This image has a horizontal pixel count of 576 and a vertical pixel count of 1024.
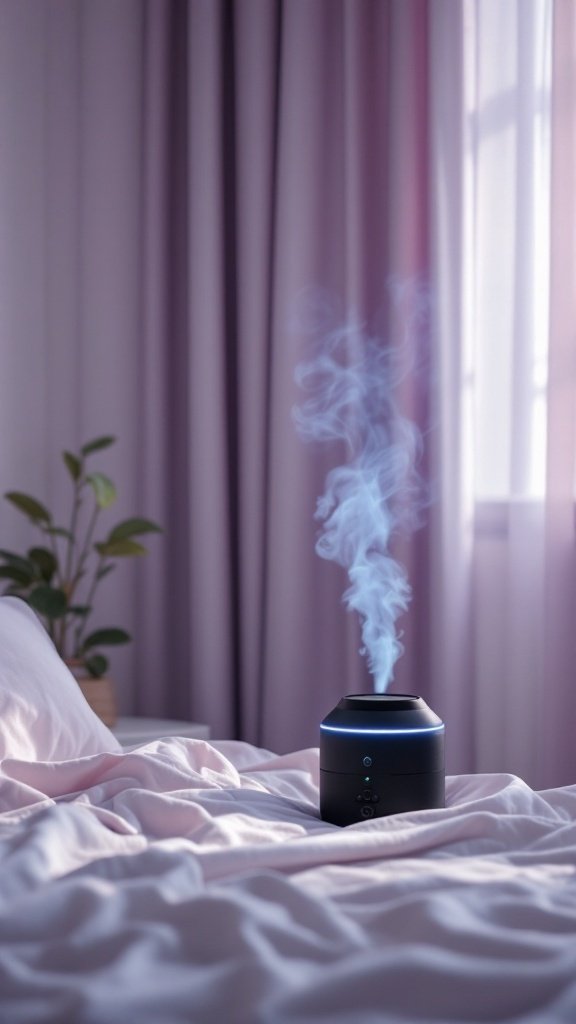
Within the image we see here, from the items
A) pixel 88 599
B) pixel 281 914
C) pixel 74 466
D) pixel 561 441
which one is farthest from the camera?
pixel 88 599

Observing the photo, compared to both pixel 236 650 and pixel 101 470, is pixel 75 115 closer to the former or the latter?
pixel 101 470

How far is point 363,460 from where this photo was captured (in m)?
3.07

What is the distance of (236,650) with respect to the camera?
3.40m

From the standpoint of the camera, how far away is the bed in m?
0.85

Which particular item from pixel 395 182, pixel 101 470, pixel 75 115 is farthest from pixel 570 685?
pixel 75 115

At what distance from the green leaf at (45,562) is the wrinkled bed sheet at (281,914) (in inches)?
65.0

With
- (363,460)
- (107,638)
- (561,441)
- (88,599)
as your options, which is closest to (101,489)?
(107,638)

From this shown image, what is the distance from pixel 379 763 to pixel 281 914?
549mm

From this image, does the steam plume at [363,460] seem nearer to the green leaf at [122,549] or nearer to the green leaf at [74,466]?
the green leaf at [122,549]

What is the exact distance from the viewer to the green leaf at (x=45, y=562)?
124 inches

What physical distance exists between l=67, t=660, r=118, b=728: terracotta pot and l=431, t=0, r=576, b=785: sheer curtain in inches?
34.2

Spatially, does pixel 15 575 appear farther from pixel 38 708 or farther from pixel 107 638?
pixel 38 708

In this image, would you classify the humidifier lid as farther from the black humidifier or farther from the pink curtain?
the pink curtain

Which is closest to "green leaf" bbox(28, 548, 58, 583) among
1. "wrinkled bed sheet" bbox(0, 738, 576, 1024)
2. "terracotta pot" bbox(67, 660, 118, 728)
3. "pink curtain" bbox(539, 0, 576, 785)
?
"terracotta pot" bbox(67, 660, 118, 728)
